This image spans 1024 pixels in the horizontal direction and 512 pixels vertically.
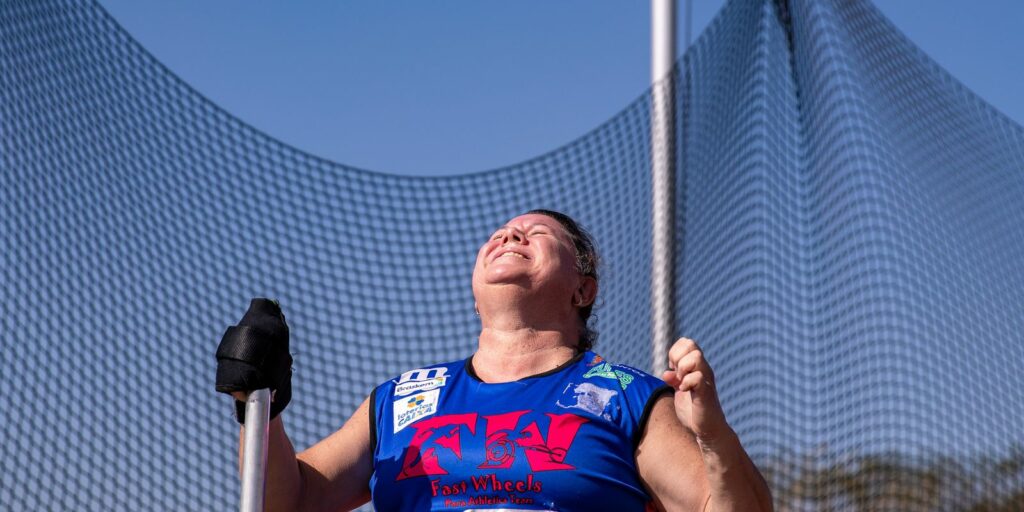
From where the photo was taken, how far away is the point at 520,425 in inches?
78.0

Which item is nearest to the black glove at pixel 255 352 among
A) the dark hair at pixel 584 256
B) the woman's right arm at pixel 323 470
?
the woman's right arm at pixel 323 470

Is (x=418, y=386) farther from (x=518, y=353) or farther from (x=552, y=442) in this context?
(x=552, y=442)

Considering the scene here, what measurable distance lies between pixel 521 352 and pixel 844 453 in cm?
212

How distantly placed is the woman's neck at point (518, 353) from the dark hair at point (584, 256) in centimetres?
10

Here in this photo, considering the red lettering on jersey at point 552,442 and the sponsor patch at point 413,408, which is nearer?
the red lettering on jersey at point 552,442

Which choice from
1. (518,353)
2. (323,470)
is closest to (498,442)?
(518,353)

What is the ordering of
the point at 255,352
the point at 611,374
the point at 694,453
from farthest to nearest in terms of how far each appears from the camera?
the point at 611,374 < the point at 694,453 < the point at 255,352

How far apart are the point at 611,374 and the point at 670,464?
0.22 m

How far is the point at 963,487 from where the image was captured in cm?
422

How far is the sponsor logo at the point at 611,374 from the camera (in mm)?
2062

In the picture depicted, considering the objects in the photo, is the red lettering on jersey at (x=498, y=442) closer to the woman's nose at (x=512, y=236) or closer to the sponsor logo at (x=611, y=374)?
the sponsor logo at (x=611, y=374)

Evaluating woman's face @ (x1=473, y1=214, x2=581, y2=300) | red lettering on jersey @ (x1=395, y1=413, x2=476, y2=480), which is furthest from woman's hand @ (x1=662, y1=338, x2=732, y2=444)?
woman's face @ (x1=473, y1=214, x2=581, y2=300)

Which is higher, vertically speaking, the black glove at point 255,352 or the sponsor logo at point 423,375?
the black glove at point 255,352

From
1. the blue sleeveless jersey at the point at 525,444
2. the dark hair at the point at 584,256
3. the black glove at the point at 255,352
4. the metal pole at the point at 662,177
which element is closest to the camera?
the black glove at the point at 255,352
